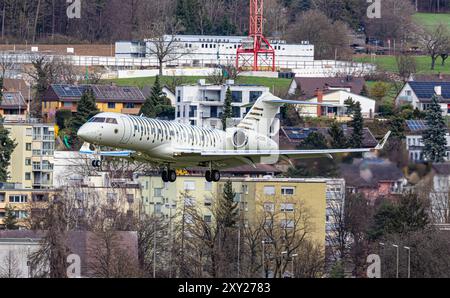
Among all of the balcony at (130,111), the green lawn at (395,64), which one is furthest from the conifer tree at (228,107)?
the green lawn at (395,64)

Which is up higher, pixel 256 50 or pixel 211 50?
pixel 211 50

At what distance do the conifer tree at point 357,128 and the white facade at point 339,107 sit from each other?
6.97ft

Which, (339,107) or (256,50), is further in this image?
(256,50)

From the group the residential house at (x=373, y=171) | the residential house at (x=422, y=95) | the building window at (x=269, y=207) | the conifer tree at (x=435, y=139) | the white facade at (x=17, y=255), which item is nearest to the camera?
the residential house at (x=373, y=171)

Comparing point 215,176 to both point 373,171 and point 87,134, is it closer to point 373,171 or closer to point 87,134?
point 87,134

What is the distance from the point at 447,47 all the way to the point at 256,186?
303 feet

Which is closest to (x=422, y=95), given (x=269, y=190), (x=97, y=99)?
(x=97, y=99)

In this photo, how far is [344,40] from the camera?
175000 millimetres

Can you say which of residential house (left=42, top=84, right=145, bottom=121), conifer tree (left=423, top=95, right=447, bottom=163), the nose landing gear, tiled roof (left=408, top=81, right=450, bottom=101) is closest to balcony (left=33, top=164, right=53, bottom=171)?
residential house (left=42, top=84, right=145, bottom=121)

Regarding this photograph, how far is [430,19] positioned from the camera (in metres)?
194

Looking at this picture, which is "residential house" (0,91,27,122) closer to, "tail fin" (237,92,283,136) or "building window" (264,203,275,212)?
"building window" (264,203,275,212)

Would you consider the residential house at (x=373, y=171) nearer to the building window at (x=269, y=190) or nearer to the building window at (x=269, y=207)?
the building window at (x=269, y=207)

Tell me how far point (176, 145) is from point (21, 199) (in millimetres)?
59558

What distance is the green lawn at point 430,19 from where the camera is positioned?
18988 centimetres
